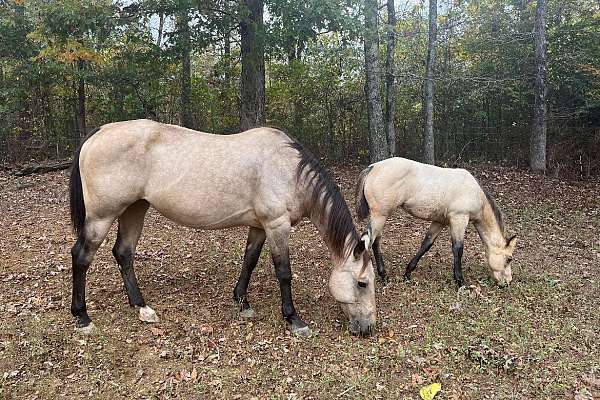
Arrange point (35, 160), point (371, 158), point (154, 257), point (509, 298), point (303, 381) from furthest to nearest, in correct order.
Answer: point (35, 160), point (371, 158), point (154, 257), point (509, 298), point (303, 381)

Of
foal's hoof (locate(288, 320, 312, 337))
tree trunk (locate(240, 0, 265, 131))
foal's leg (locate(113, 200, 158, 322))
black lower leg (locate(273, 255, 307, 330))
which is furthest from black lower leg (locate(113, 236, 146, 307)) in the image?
tree trunk (locate(240, 0, 265, 131))

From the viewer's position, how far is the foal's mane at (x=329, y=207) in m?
4.36

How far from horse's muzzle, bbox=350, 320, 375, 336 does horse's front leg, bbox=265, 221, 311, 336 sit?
417mm

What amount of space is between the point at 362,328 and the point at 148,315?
1990 millimetres

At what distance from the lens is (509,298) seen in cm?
534

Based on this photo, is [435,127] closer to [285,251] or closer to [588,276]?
[588,276]

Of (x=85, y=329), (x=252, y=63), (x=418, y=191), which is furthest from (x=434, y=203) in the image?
(x=252, y=63)

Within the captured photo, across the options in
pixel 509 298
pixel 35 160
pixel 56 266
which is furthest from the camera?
pixel 35 160

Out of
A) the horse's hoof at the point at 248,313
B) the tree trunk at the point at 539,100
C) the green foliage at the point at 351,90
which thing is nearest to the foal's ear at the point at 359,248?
the horse's hoof at the point at 248,313

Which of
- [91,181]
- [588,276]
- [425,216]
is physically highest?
[91,181]

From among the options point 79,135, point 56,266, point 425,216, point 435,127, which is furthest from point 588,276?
point 79,135

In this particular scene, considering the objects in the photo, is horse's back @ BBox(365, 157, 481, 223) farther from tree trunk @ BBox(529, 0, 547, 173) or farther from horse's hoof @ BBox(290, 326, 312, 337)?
tree trunk @ BBox(529, 0, 547, 173)

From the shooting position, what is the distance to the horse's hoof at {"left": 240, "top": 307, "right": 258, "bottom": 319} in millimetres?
4688

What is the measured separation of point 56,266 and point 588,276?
662 centimetres
